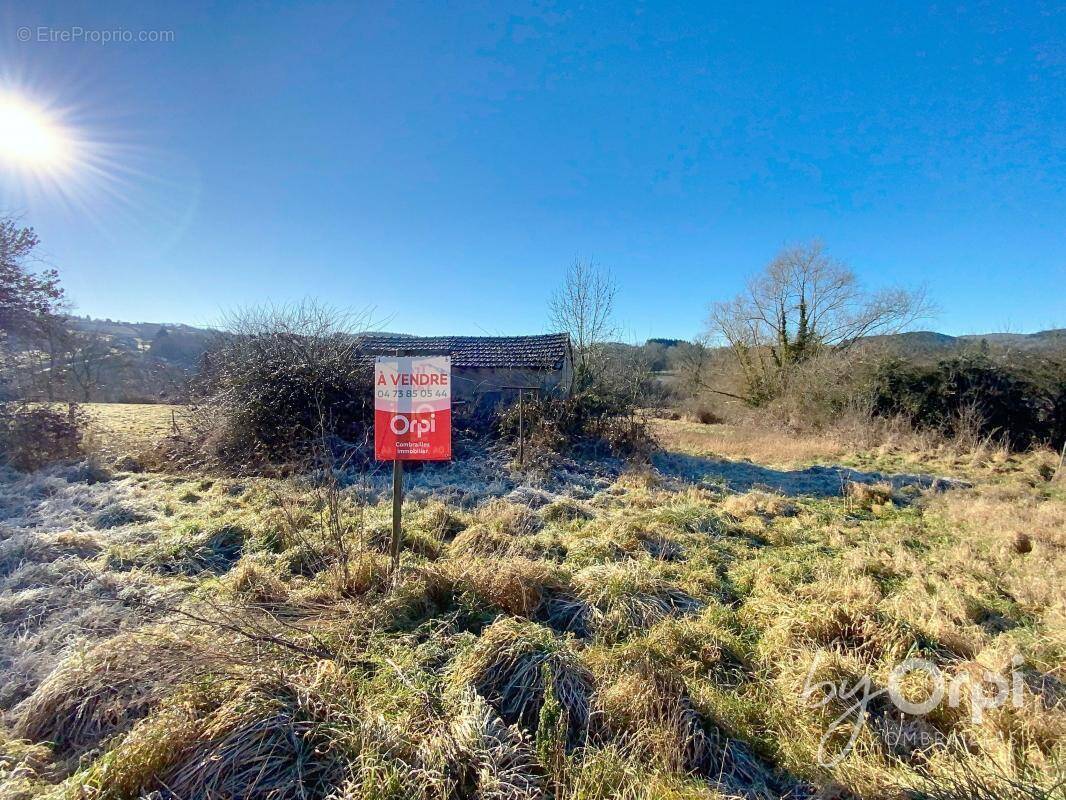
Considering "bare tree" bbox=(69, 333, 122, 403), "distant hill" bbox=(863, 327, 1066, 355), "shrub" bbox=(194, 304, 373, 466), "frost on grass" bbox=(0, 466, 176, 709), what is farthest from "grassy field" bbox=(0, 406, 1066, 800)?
"bare tree" bbox=(69, 333, 122, 403)

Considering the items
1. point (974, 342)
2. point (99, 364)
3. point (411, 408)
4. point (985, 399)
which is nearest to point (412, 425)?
point (411, 408)

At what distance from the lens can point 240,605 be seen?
10.3ft

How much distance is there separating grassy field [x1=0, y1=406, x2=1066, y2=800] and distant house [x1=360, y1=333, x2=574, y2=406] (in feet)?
23.4

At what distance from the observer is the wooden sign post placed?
3.63 metres

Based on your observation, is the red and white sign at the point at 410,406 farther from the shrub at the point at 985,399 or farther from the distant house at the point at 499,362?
the shrub at the point at 985,399

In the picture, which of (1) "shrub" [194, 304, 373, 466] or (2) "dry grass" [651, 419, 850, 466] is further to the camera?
(2) "dry grass" [651, 419, 850, 466]

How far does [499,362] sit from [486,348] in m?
1.50

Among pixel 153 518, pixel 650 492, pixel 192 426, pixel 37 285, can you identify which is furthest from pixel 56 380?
pixel 650 492

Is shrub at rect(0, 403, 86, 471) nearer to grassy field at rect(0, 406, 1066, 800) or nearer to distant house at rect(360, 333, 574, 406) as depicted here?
grassy field at rect(0, 406, 1066, 800)

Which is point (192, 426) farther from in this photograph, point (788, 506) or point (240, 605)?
point (788, 506)

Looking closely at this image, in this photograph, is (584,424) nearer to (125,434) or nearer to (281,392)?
(281,392)

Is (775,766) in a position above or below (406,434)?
below

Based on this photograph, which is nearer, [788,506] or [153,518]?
[153,518]

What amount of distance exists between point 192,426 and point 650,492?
35.2ft
